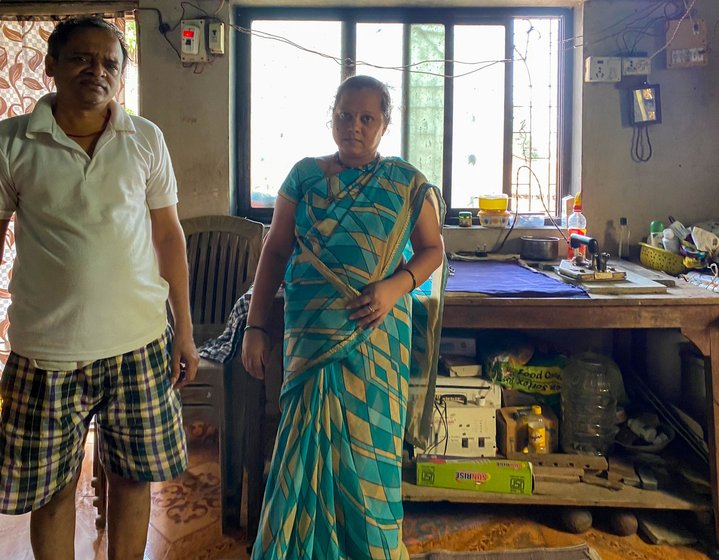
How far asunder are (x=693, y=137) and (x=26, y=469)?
2.50 meters

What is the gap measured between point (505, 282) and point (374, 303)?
72 centimetres

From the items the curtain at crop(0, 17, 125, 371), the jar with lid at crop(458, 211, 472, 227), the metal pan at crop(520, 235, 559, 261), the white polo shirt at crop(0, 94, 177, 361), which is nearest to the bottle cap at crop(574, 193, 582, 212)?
the metal pan at crop(520, 235, 559, 261)

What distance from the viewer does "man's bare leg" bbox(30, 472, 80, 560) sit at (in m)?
1.12

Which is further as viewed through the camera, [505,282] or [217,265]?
[217,265]

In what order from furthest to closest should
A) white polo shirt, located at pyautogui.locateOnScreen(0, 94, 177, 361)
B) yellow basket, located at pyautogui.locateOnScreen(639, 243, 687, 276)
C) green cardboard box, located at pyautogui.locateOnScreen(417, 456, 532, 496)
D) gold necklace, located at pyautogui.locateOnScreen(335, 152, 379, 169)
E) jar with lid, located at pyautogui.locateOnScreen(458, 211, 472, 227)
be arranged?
jar with lid, located at pyautogui.locateOnScreen(458, 211, 472, 227)
yellow basket, located at pyautogui.locateOnScreen(639, 243, 687, 276)
green cardboard box, located at pyautogui.locateOnScreen(417, 456, 532, 496)
gold necklace, located at pyautogui.locateOnScreen(335, 152, 379, 169)
white polo shirt, located at pyautogui.locateOnScreen(0, 94, 177, 361)

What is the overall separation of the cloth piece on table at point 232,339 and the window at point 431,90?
87cm

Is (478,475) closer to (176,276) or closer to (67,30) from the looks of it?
(176,276)

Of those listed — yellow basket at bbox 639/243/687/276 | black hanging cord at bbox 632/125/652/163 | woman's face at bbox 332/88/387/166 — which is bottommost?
yellow basket at bbox 639/243/687/276

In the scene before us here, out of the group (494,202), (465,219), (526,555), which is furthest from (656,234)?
(526,555)

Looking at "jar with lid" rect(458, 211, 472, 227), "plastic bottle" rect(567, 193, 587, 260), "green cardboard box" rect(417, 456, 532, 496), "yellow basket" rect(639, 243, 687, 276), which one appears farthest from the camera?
"jar with lid" rect(458, 211, 472, 227)

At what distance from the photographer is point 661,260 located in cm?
201

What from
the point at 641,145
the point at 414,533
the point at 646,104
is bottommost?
the point at 414,533

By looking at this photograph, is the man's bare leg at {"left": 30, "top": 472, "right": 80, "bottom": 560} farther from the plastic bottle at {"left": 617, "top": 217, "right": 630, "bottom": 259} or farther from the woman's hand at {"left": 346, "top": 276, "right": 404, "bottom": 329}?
the plastic bottle at {"left": 617, "top": 217, "right": 630, "bottom": 259}

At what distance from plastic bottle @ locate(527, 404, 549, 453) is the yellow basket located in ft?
2.42
